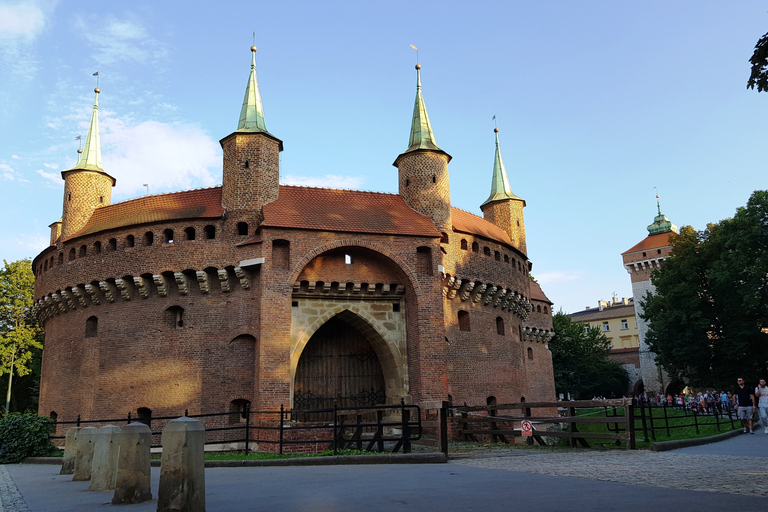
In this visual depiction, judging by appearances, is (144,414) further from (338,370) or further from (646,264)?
(646,264)

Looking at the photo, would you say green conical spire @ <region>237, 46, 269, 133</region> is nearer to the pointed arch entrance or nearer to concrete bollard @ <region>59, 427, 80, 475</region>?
the pointed arch entrance

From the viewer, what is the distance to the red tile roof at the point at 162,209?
81.5 feet

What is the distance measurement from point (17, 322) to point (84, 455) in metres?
33.6

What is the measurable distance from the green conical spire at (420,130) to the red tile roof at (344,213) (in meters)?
2.68

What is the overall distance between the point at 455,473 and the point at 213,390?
14391 mm

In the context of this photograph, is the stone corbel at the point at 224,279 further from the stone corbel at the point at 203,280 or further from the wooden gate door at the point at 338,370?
the wooden gate door at the point at 338,370

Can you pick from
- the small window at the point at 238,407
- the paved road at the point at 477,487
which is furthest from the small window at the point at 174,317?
the paved road at the point at 477,487

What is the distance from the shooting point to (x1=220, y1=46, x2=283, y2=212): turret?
80.9 ft

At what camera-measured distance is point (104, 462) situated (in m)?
10.0

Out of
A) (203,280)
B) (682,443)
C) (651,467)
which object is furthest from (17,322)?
(651,467)

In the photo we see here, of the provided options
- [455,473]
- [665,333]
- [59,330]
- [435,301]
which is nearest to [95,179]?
[59,330]

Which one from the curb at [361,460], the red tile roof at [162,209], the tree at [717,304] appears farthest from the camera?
the tree at [717,304]

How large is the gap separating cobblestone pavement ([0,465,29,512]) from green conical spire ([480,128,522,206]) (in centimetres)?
2735

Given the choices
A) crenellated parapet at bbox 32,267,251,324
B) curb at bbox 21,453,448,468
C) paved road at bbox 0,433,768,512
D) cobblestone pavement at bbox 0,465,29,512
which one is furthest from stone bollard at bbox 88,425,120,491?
crenellated parapet at bbox 32,267,251,324
